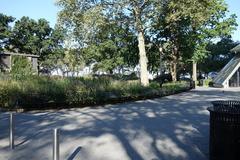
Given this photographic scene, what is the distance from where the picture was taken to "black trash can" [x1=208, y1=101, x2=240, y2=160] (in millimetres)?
6797

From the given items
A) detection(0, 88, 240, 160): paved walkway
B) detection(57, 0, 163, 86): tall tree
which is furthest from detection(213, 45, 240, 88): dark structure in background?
detection(0, 88, 240, 160): paved walkway

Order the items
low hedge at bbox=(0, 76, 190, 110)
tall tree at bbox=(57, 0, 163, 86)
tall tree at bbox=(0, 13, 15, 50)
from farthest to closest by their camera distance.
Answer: tall tree at bbox=(0, 13, 15, 50)
tall tree at bbox=(57, 0, 163, 86)
low hedge at bbox=(0, 76, 190, 110)

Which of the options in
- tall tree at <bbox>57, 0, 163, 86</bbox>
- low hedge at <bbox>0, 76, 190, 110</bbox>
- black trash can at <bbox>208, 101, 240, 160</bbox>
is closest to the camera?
black trash can at <bbox>208, 101, 240, 160</bbox>

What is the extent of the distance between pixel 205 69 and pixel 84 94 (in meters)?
59.3

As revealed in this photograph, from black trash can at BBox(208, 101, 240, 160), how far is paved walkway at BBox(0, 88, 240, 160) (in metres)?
1.02

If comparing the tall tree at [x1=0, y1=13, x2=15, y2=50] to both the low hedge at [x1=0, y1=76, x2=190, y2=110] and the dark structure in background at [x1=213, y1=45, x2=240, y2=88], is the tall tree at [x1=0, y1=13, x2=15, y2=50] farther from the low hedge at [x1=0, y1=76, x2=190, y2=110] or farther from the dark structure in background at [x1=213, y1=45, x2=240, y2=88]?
the low hedge at [x1=0, y1=76, x2=190, y2=110]

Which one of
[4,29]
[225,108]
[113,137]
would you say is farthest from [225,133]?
[4,29]

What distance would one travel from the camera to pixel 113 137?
10.6 m

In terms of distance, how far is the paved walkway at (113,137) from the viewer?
852 centimetres

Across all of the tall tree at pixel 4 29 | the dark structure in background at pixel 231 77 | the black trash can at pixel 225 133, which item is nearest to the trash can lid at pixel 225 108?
the black trash can at pixel 225 133

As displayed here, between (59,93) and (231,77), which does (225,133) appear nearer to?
(59,93)

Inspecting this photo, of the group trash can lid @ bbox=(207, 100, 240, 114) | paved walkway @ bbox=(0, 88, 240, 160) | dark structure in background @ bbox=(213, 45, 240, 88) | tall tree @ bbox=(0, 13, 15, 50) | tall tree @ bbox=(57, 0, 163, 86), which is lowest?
paved walkway @ bbox=(0, 88, 240, 160)

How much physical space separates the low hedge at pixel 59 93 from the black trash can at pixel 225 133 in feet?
42.1

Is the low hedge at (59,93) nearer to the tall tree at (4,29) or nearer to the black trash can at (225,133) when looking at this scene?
the black trash can at (225,133)
